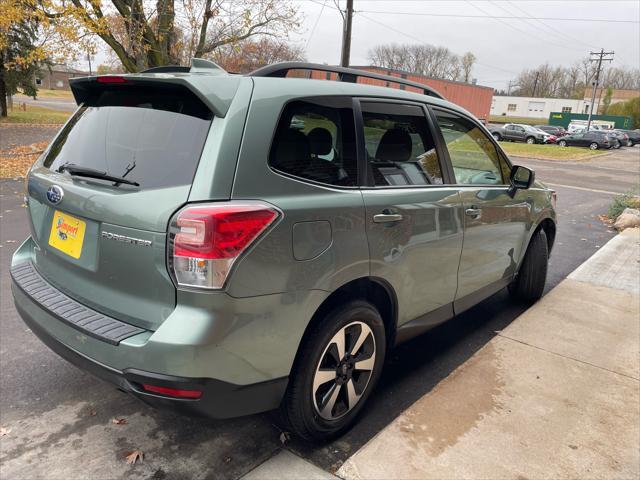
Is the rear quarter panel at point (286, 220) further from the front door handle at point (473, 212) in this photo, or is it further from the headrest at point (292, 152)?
the front door handle at point (473, 212)

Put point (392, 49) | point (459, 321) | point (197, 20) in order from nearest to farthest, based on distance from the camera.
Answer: point (459, 321)
point (197, 20)
point (392, 49)

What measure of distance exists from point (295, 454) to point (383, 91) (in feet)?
6.67

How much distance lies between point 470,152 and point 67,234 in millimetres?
2700

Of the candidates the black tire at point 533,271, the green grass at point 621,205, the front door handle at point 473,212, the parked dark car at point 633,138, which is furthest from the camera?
the parked dark car at point 633,138

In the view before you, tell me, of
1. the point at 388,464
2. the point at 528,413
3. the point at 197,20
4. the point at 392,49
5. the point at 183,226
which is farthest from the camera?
the point at 392,49

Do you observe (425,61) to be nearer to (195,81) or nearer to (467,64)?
(467,64)

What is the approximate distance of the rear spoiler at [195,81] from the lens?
6.82 feet

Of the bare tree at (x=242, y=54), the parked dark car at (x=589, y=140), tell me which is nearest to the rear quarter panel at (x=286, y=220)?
the bare tree at (x=242, y=54)

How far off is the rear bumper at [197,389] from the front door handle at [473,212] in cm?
173

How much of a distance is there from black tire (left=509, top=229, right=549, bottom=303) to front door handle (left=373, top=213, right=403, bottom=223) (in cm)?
233

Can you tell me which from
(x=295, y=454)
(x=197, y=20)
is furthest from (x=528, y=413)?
(x=197, y=20)

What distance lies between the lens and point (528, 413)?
9.37 ft

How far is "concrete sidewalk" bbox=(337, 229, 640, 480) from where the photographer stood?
2.39 meters

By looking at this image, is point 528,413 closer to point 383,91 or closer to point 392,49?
point 383,91
